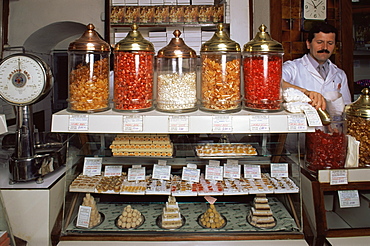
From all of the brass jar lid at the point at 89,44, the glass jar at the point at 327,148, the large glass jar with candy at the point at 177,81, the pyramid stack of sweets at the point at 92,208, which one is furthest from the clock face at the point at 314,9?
the pyramid stack of sweets at the point at 92,208

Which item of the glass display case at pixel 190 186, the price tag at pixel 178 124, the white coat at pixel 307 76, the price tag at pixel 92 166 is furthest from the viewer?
the white coat at pixel 307 76

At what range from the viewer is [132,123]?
1294 mm

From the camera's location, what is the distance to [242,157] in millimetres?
1479

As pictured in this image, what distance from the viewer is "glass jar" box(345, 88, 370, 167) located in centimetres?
156

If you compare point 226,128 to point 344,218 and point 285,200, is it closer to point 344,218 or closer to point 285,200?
point 285,200

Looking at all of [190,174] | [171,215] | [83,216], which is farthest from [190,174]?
[83,216]

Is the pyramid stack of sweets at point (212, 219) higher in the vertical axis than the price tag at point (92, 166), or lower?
lower

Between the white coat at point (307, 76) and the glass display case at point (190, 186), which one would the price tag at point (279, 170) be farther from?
the white coat at point (307, 76)

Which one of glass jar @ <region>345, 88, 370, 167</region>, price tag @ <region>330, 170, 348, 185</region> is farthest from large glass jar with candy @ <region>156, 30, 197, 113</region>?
glass jar @ <region>345, 88, 370, 167</region>

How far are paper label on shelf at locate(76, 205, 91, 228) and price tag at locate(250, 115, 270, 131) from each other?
90cm

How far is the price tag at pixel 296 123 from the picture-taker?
1306 mm

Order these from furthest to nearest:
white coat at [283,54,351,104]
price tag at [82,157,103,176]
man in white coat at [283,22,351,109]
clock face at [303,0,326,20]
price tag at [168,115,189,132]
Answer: clock face at [303,0,326,20]
white coat at [283,54,351,104]
man in white coat at [283,22,351,109]
price tag at [82,157,103,176]
price tag at [168,115,189,132]

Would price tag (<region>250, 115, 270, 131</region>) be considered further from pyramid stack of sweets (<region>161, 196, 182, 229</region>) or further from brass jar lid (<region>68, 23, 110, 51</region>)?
brass jar lid (<region>68, 23, 110, 51</region>)

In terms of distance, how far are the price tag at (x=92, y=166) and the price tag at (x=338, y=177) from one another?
113 centimetres
